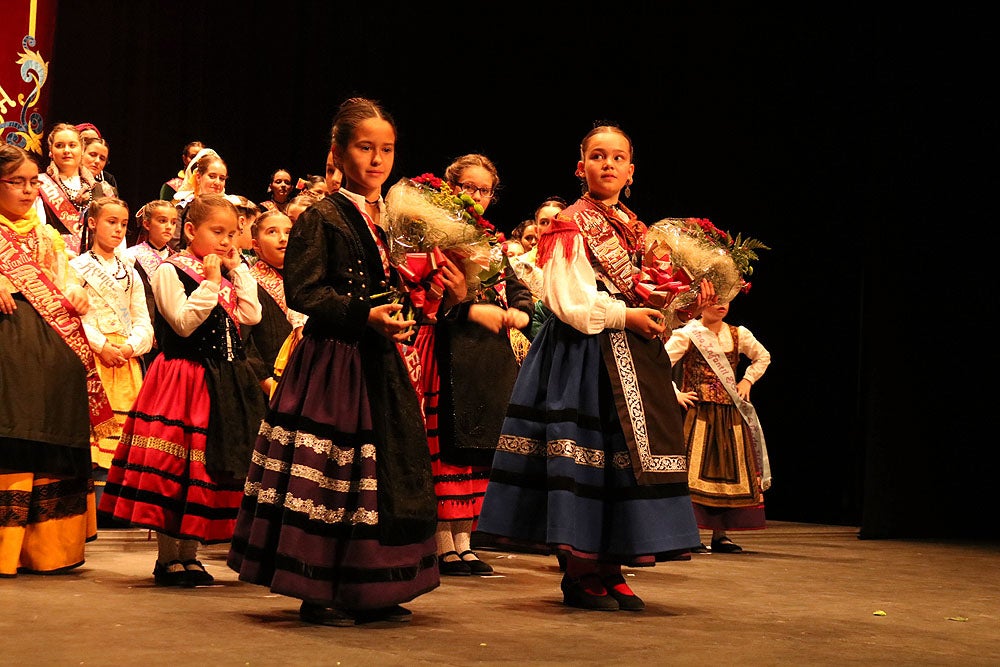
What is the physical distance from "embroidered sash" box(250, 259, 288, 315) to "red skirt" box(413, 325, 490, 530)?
0.85 m

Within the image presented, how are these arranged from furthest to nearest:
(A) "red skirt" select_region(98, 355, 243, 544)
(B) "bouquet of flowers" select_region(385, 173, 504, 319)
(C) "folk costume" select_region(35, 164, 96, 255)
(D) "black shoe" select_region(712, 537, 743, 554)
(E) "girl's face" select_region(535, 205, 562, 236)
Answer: (C) "folk costume" select_region(35, 164, 96, 255) < (D) "black shoe" select_region(712, 537, 743, 554) < (E) "girl's face" select_region(535, 205, 562, 236) < (A) "red skirt" select_region(98, 355, 243, 544) < (B) "bouquet of flowers" select_region(385, 173, 504, 319)

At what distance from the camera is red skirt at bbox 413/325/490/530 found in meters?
4.57

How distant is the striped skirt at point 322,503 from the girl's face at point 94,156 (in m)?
3.78

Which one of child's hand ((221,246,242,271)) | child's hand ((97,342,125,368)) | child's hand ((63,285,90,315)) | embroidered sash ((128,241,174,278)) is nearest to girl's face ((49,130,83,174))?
embroidered sash ((128,241,174,278))

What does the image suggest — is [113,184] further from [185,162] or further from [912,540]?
[912,540]

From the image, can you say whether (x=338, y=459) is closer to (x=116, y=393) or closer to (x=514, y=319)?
(x=514, y=319)

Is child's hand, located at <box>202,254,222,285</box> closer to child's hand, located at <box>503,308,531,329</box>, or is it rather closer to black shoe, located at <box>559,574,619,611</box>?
child's hand, located at <box>503,308,531,329</box>

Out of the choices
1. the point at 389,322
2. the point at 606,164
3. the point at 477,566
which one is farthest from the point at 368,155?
the point at 477,566

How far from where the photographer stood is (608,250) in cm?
380

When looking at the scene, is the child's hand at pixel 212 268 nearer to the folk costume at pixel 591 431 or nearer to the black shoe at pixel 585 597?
the folk costume at pixel 591 431

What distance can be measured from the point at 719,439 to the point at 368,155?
10.4 feet

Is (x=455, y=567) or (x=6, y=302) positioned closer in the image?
(x=6, y=302)

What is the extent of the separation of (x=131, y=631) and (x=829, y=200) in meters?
5.41

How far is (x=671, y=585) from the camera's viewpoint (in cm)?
442
